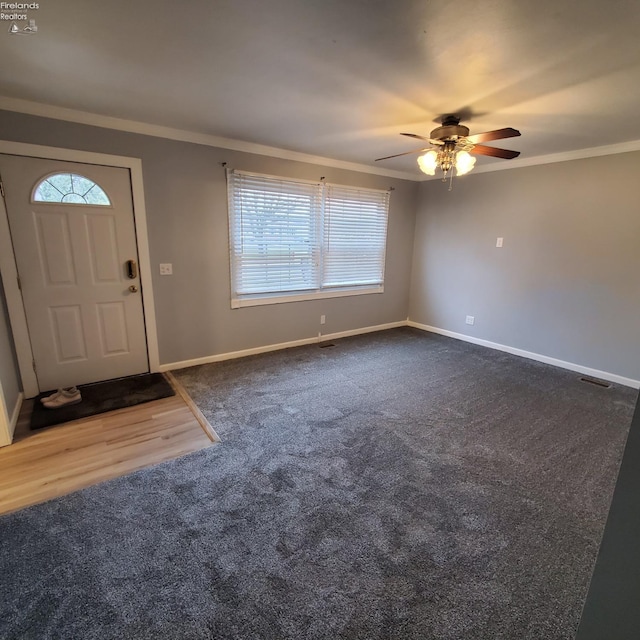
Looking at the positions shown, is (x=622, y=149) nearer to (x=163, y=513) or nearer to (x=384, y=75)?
(x=384, y=75)

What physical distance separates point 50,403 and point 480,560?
3.34m

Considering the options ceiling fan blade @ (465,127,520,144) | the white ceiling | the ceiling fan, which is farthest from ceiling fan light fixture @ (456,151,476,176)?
the white ceiling

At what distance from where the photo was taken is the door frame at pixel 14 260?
2748 millimetres

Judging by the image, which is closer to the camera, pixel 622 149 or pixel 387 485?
pixel 387 485

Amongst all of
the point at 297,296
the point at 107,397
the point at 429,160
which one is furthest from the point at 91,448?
the point at 429,160

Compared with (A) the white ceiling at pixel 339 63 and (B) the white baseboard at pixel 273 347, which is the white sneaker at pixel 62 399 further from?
(A) the white ceiling at pixel 339 63

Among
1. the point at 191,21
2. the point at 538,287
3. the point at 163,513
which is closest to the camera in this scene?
the point at 191,21

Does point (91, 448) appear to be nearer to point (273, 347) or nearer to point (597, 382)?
point (273, 347)

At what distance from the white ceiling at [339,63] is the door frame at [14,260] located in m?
0.37

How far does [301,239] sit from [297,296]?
74 cm

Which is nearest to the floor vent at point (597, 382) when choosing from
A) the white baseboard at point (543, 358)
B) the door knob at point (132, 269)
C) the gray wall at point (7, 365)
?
the white baseboard at point (543, 358)

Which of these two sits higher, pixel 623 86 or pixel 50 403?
pixel 623 86

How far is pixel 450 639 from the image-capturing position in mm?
1274

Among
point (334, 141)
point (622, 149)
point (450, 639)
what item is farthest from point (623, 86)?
point (450, 639)
